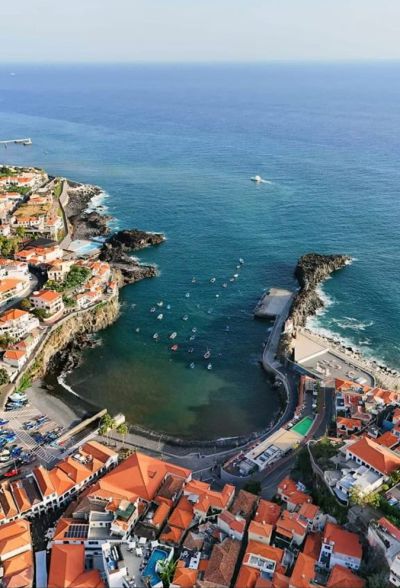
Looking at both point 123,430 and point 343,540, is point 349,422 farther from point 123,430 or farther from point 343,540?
point 123,430

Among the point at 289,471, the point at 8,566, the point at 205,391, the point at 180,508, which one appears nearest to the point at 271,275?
the point at 205,391

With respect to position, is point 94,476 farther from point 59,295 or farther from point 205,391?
point 59,295

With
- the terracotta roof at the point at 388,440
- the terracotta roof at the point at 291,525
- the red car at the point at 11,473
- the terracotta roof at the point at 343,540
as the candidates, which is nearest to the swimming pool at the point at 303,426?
the terracotta roof at the point at 388,440

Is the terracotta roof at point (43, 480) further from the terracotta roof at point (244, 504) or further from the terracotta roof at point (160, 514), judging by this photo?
the terracotta roof at point (244, 504)

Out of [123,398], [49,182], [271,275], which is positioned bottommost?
[123,398]

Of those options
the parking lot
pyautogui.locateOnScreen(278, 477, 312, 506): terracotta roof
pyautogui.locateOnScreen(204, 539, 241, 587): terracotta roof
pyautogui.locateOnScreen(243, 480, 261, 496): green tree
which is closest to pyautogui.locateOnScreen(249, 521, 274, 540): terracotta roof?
pyautogui.locateOnScreen(204, 539, 241, 587): terracotta roof

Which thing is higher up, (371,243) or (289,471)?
(371,243)
